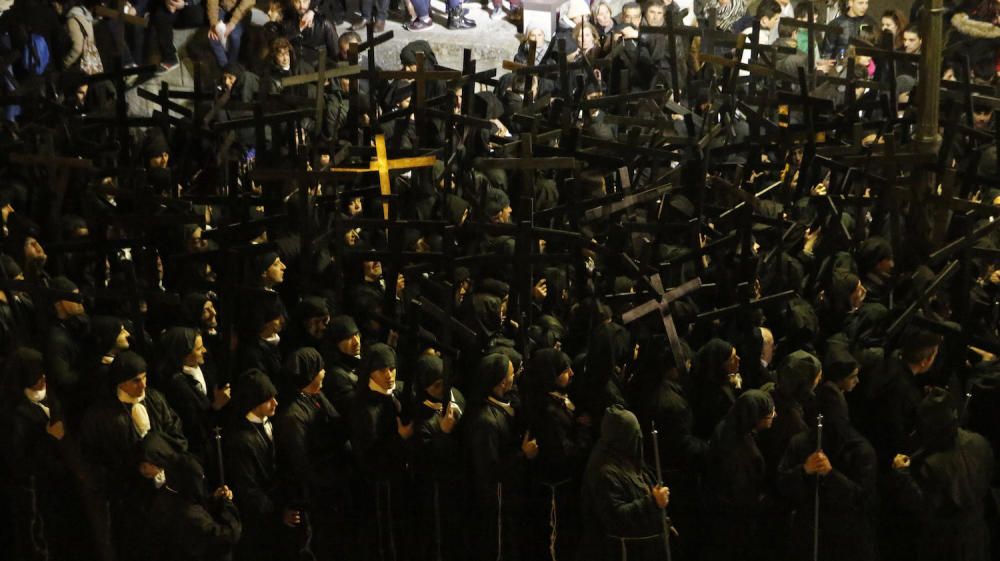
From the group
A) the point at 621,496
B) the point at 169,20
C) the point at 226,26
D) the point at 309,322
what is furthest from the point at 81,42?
the point at 621,496

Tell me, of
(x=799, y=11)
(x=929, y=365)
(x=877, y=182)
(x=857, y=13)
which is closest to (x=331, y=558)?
(x=929, y=365)

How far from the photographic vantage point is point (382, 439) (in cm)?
995

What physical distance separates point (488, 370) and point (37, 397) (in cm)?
278

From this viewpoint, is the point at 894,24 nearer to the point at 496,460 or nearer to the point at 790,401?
the point at 790,401

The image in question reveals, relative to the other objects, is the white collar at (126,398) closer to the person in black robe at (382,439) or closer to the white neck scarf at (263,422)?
the white neck scarf at (263,422)

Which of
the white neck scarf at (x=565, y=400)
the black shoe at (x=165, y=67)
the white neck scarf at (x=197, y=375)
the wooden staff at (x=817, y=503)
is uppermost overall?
the black shoe at (x=165, y=67)

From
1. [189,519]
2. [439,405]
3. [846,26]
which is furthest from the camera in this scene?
[846,26]

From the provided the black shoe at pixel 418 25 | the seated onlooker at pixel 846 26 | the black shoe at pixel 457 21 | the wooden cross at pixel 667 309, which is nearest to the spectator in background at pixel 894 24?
the seated onlooker at pixel 846 26

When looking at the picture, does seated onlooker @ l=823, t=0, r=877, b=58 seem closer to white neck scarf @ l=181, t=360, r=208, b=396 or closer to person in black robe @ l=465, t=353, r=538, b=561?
person in black robe @ l=465, t=353, r=538, b=561

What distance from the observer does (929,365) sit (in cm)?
1042

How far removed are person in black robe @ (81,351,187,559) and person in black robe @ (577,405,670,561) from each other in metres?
2.44

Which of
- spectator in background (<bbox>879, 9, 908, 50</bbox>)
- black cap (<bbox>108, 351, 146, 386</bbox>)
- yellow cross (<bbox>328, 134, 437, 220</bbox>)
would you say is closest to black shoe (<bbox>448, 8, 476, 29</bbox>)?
spectator in background (<bbox>879, 9, 908, 50</bbox>)

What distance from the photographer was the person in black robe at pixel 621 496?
927 centimetres

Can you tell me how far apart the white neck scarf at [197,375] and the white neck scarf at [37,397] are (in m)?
0.87
